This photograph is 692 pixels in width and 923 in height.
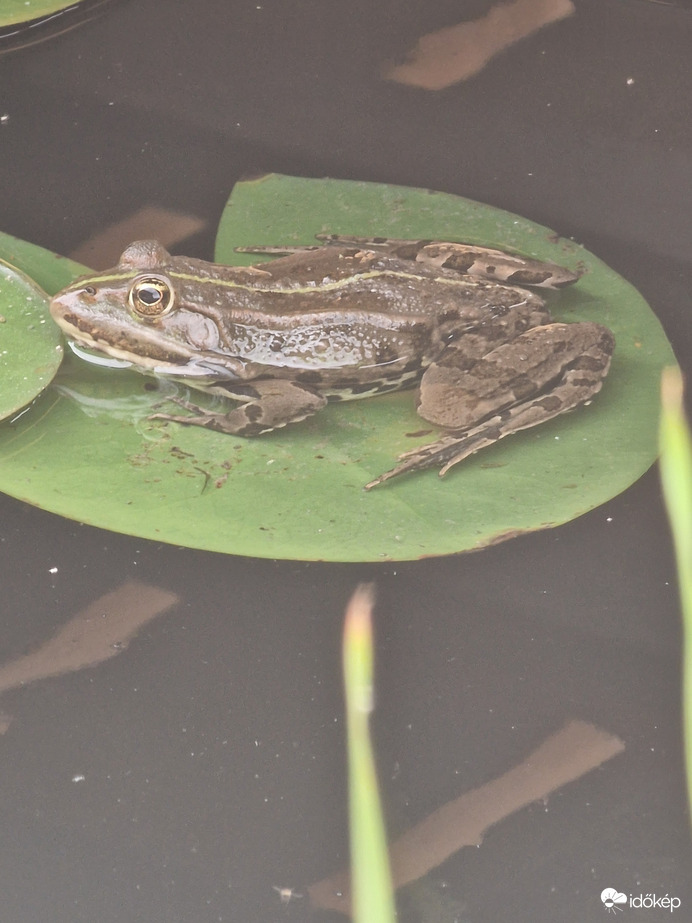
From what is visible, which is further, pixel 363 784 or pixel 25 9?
pixel 25 9

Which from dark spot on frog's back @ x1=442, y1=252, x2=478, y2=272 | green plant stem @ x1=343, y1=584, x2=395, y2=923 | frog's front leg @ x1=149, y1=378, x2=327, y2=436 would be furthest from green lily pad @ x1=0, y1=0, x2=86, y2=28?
green plant stem @ x1=343, y1=584, x2=395, y2=923

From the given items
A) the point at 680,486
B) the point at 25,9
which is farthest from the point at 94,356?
the point at 680,486

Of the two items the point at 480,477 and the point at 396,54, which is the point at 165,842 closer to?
the point at 480,477

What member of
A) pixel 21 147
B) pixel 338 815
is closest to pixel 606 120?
pixel 21 147

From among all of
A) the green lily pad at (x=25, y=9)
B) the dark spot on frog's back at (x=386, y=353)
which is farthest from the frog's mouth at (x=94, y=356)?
the green lily pad at (x=25, y=9)

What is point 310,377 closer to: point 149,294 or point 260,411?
point 260,411

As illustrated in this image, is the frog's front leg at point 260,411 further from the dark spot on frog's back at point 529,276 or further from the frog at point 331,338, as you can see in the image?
the dark spot on frog's back at point 529,276

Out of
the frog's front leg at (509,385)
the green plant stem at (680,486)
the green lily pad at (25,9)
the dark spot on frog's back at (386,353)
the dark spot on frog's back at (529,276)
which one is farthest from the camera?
the green lily pad at (25,9)
